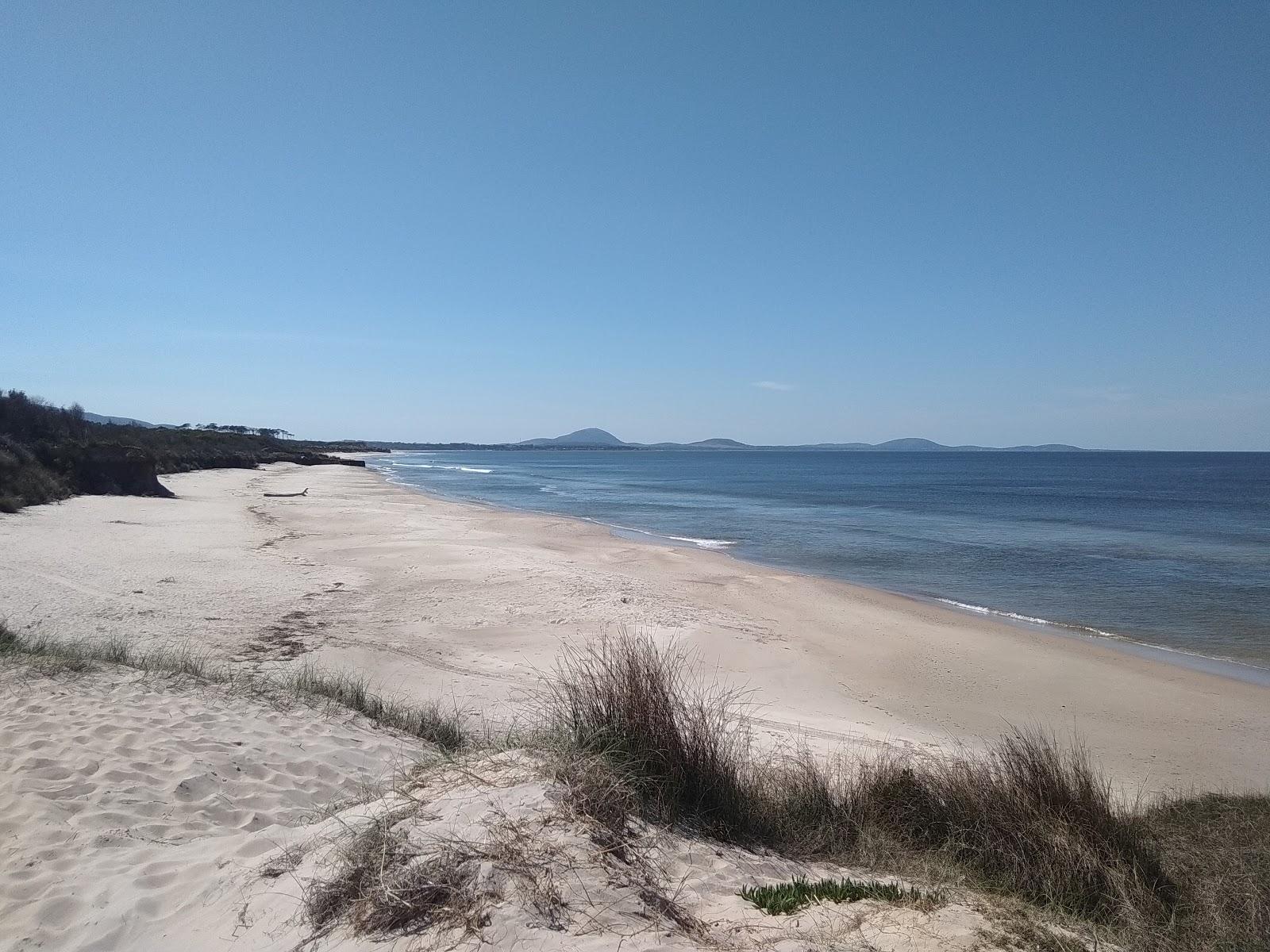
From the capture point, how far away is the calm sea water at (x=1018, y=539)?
1716 cm

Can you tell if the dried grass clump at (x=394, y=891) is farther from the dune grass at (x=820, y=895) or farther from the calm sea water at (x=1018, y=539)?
the calm sea water at (x=1018, y=539)

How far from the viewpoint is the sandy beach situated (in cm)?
945

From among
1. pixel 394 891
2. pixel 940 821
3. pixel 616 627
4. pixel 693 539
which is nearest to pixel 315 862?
pixel 394 891

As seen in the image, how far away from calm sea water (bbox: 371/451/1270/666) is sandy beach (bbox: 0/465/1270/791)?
2745 millimetres

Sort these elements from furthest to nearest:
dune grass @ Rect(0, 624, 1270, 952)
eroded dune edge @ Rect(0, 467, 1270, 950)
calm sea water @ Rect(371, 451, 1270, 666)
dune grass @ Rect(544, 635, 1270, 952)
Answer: calm sea water @ Rect(371, 451, 1270, 666)
dune grass @ Rect(544, 635, 1270, 952)
dune grass @ Rect(0, 624, 1270, 952)
eroded dune edge @ Rect(0, 467, 1270, 950)

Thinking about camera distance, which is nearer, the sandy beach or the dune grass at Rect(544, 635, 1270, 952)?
the dune grass at Rect(544, 635, 1270, 952)

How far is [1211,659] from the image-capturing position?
13.5m

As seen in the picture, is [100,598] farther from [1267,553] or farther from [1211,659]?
[1267,553]

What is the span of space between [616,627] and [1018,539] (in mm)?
23222

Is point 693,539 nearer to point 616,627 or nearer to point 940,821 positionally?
point 616,627

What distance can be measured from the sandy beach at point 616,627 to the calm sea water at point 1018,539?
2745 mm

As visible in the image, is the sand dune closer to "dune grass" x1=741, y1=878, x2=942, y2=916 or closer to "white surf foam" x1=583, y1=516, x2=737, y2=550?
"dune grass" x1=741, y1=878, x2=942, y2=916

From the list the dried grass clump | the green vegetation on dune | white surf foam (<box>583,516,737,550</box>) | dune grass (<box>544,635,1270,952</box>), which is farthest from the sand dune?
white surf foam (<box>583,516,737,550</box>)

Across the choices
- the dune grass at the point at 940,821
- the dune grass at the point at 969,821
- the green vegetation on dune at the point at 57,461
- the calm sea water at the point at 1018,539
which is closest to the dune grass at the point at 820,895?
the dune grass at the point at 940,821
